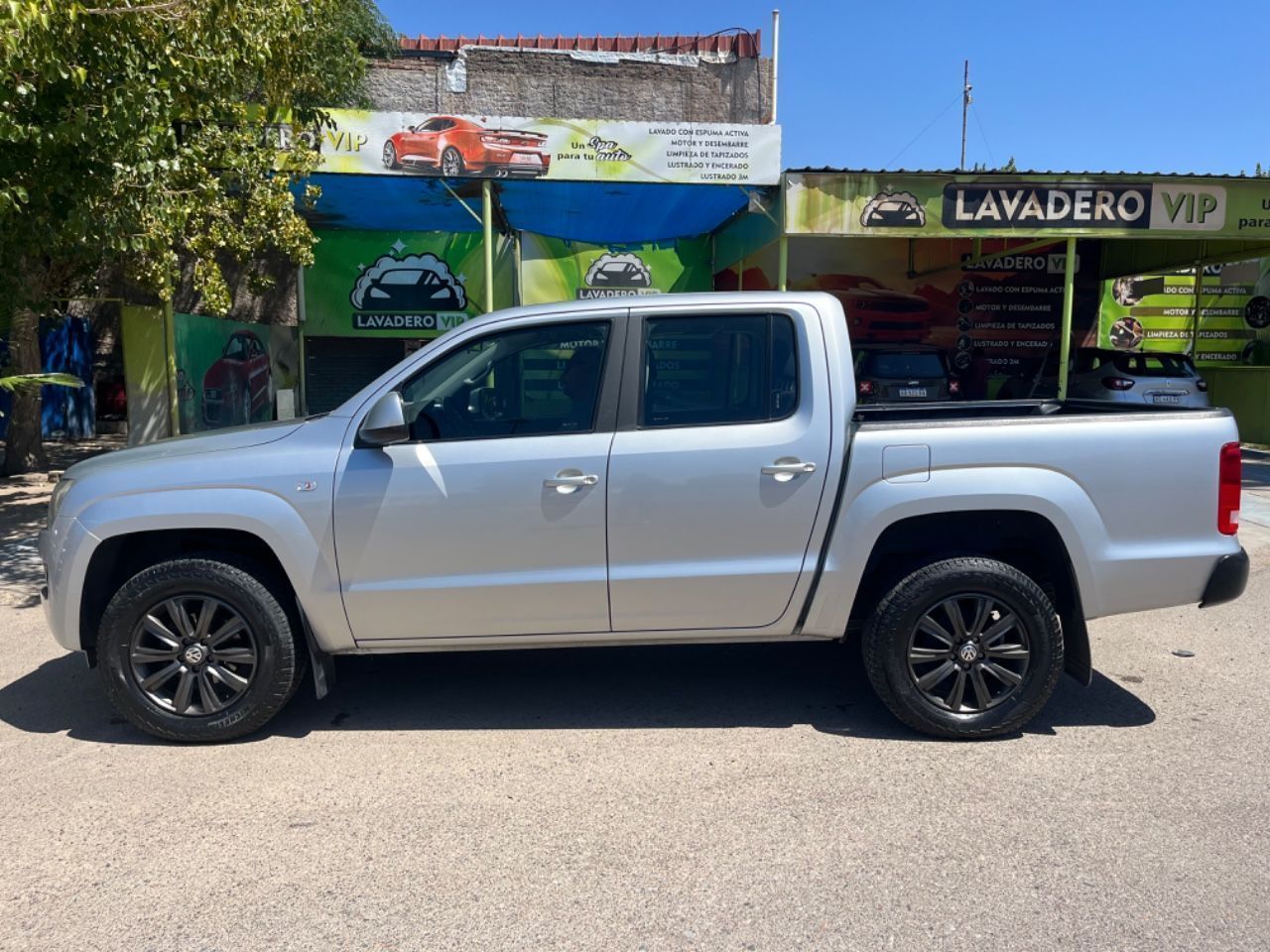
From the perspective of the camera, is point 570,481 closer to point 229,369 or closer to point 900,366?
point 900,366

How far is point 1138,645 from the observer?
5895 mm

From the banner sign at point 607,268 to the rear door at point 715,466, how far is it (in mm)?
14111

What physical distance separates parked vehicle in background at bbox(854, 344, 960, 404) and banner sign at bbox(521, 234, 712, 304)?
4514mm

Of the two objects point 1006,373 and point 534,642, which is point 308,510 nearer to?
point 534,642

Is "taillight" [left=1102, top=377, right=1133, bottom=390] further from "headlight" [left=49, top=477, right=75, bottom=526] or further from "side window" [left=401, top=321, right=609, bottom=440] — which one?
"headlight" [left=49, top=477, right=75, bottom=526]

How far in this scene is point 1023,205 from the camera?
11984 millimetres

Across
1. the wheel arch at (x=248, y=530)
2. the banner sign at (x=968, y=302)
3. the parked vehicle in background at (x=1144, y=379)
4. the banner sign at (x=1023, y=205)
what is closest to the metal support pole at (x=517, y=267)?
the banner sign at (x=968, y=302)

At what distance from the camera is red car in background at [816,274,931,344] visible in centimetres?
2052

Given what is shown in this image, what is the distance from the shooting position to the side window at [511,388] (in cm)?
426

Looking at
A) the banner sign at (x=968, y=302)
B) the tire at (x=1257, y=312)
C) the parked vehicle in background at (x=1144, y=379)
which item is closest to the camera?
the parked vehicle in background at (x=1144, y=379)

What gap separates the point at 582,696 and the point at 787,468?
1.67 meters

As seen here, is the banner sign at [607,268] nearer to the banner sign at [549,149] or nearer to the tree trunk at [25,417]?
the banner sign at [549,149]

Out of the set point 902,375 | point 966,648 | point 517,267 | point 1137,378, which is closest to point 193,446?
point 966,648

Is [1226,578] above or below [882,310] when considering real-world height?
below
